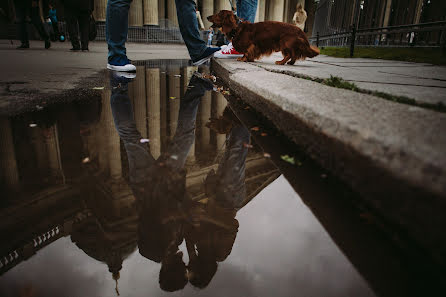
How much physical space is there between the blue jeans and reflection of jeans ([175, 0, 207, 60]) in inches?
31.4

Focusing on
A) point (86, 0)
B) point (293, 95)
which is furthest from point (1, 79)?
point (86, 0)

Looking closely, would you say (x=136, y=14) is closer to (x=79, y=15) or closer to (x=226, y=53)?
(x=79, y=15)

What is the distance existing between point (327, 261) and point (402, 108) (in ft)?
2.35

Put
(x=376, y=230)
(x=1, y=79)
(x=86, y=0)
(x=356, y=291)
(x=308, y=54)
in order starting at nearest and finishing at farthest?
(x=356, y=291) < (x=376, y=230) < (x=1, y=79) < (x=308, y=54) < (x=86, y=0)

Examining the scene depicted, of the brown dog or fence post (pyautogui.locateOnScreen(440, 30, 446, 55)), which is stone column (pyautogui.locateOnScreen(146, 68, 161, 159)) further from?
fence post (pyautogui.locateOnScreen(440, 30, 446, 55))

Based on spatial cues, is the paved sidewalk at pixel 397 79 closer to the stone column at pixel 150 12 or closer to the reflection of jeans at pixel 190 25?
the reflection of jeans at pixel 190 25

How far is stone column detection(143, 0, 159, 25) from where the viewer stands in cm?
1962

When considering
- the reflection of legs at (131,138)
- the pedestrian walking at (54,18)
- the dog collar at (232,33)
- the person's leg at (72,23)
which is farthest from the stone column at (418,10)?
the pedestrian walking at (54,18)

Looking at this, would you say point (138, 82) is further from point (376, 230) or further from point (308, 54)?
point (376, 230)

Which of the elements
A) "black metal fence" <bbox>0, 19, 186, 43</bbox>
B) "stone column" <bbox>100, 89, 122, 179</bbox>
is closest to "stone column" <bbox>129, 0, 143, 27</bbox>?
"black metal fence" <bbox>0, 19, 186, 43</bbox>

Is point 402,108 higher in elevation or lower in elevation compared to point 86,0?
lower

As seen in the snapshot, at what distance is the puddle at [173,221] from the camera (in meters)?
0.66

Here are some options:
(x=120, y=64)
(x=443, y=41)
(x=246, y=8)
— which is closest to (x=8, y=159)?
(x=120, y=64)

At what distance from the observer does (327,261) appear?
28.8 inches
